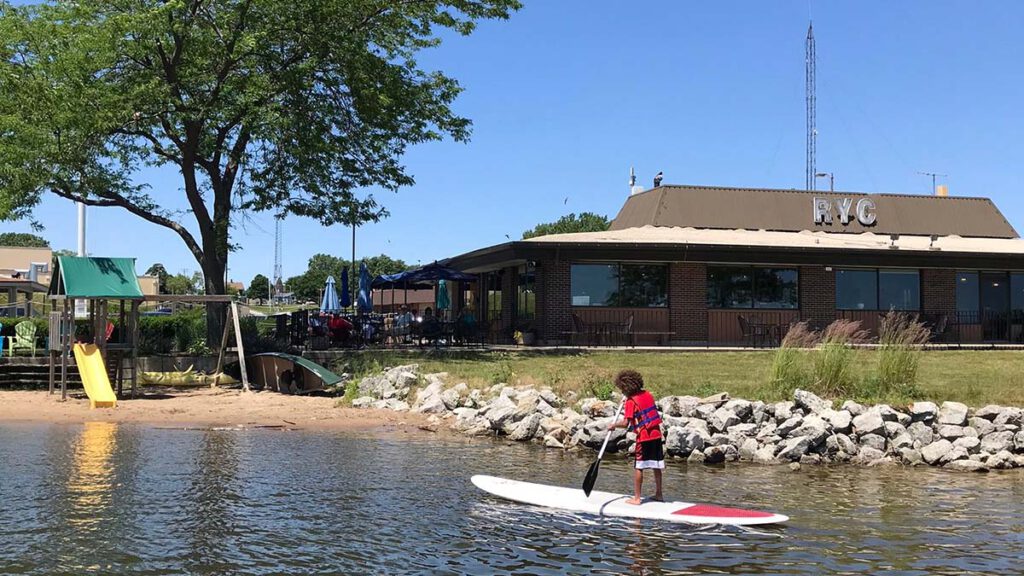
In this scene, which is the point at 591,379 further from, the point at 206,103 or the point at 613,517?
the point at 206,103

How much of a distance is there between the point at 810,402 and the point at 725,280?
46.4 ft

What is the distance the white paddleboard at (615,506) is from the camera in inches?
356

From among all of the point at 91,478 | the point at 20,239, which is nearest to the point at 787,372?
the point at 91,478

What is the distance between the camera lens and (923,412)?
44.9ft

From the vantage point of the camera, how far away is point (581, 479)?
37.5 ft

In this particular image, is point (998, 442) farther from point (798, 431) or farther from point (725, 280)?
point (725, 280)

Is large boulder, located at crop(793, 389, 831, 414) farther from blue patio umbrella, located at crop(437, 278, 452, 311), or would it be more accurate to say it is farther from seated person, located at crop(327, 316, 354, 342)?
blue patio umbrella, located at crop(437, 278, 452, 311)

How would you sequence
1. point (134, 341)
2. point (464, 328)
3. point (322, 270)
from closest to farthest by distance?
point (134, 341)
point (464, 328)
point (322, 270)

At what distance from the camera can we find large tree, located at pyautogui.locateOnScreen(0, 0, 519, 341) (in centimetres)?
2005

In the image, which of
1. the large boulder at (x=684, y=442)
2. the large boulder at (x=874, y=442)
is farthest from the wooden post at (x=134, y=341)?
the large boulder at (x=874, y=442)

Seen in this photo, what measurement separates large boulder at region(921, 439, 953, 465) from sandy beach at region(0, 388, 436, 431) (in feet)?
→ 24.9

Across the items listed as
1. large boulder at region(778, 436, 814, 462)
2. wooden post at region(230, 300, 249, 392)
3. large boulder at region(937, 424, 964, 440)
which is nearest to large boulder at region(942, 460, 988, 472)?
large boulder at region(937, 424, 964, 440)

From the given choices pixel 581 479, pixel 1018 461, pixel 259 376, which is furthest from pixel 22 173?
pixel 1018 461

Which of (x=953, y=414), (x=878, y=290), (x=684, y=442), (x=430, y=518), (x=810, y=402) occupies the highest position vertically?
(x=878, y=290)
